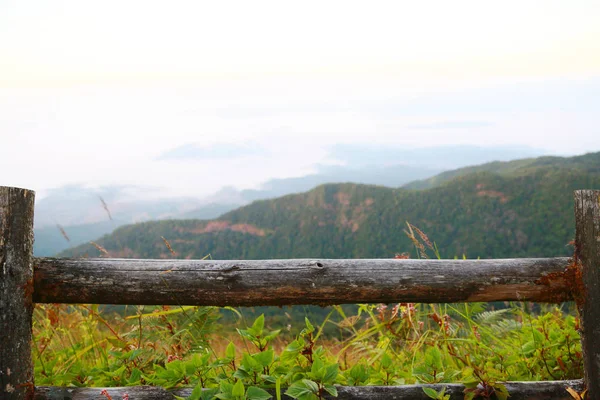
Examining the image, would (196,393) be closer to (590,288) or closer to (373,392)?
(373,392)

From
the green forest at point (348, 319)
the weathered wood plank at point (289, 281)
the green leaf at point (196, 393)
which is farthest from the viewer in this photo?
the weathered wood plank at point (289, 281)

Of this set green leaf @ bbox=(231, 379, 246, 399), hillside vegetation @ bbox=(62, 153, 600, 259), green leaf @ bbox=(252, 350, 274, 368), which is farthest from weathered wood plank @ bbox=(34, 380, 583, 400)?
hillside vegetation @ bbox=(62, 153, 600, 259)

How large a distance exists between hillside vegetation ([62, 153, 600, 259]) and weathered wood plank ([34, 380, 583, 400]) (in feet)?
79.7

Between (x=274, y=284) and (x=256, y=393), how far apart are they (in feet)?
1.82

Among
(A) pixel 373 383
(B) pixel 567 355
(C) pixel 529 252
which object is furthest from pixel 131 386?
(C) pixel 529 252

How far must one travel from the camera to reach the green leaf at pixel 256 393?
85.7 inches

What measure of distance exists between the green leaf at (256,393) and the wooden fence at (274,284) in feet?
1.62

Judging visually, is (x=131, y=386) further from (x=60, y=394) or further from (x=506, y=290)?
(x=506, y=290)

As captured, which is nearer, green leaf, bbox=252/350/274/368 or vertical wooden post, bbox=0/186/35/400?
green leaf, bbox=252/350/274/368

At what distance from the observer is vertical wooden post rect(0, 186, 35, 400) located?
2488 millimetres

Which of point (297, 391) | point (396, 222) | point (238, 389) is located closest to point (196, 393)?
point (238, 389)

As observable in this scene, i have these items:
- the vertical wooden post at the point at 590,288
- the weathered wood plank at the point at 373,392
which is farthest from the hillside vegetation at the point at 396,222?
the weathered wood plank at the point at 373,392

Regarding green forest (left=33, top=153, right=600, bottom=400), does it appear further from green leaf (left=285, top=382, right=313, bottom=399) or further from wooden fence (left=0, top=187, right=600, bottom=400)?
wooden fence (left=0, top=187, right=600, bottom=400)

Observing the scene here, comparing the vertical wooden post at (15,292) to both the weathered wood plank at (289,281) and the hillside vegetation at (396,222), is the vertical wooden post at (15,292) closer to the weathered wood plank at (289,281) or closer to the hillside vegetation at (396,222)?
the weathered wood plank at (289,281)
